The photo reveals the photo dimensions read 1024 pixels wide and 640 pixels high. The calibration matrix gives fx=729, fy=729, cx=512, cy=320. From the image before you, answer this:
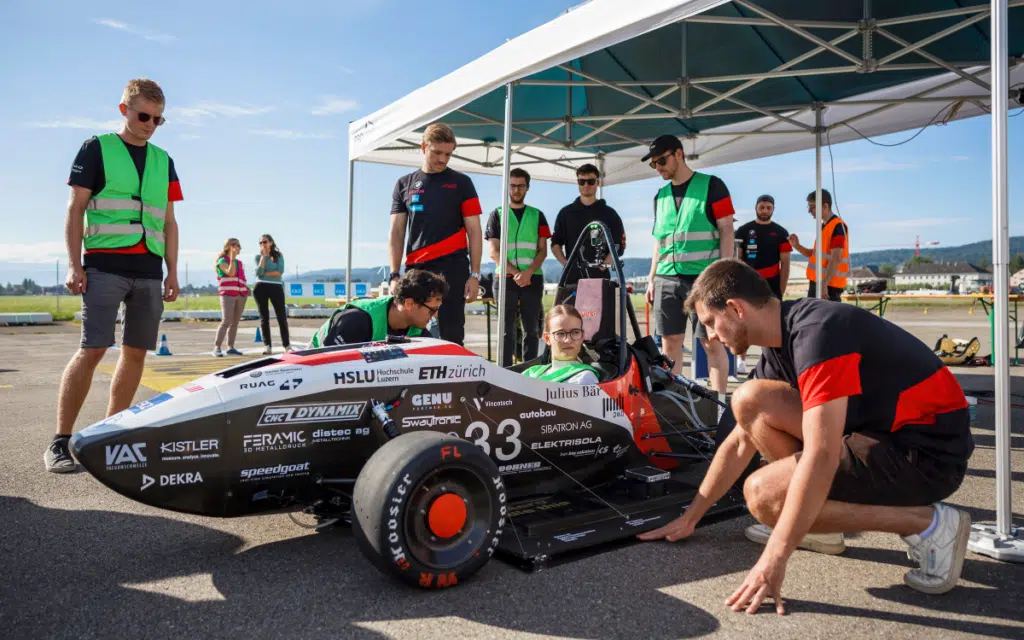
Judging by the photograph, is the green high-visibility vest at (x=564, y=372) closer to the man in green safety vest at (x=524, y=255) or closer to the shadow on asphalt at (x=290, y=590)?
the shadow on asphalt at (x=290, y=590)

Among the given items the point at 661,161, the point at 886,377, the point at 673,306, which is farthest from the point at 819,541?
the point at 661,161

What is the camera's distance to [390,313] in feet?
11.2

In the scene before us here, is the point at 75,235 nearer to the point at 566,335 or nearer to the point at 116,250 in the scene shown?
the point at 116,250

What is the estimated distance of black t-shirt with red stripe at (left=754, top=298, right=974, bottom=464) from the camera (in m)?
2.38

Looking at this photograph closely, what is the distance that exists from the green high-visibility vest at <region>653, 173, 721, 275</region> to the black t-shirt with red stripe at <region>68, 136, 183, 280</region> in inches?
134

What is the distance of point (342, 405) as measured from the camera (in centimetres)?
271

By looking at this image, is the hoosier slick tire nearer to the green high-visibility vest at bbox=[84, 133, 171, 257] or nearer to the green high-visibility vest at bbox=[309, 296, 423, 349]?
the green high-visibility vest at bbox=[309, 296, 423, 349]

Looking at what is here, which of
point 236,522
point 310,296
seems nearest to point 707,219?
point 236,522

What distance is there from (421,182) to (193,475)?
2.83 meters

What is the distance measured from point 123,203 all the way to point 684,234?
359 cm

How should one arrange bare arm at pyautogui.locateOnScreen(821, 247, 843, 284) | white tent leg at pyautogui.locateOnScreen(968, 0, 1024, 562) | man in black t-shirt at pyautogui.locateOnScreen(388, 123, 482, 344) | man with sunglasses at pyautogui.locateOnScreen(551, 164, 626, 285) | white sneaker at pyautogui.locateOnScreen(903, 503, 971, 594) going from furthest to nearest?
bare arm at pyautogui.locateOnScreen(821, 247, 843, 284), man with sunglasses at pyautogui.locateOnScreen(551, 164, 626, 285), man in black t-shirt at pyautogui.locateOnScreen(388, 123, 482, 344), white tent leg at pyautogui.locateOnScreen(968, 0, 1024, 562), white sneaker at pyautogui.locateOnScreen(903, 503, 971, 594)

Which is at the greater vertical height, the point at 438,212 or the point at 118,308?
the point at 438,212

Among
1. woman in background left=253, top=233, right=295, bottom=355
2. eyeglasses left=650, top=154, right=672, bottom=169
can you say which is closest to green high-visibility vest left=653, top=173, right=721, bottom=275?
eyeglasses left=650, top=154, right=672, bottom=169

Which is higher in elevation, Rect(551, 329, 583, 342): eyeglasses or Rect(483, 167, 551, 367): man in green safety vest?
Rect(483, 167, 551, 367): man in green safety vest
